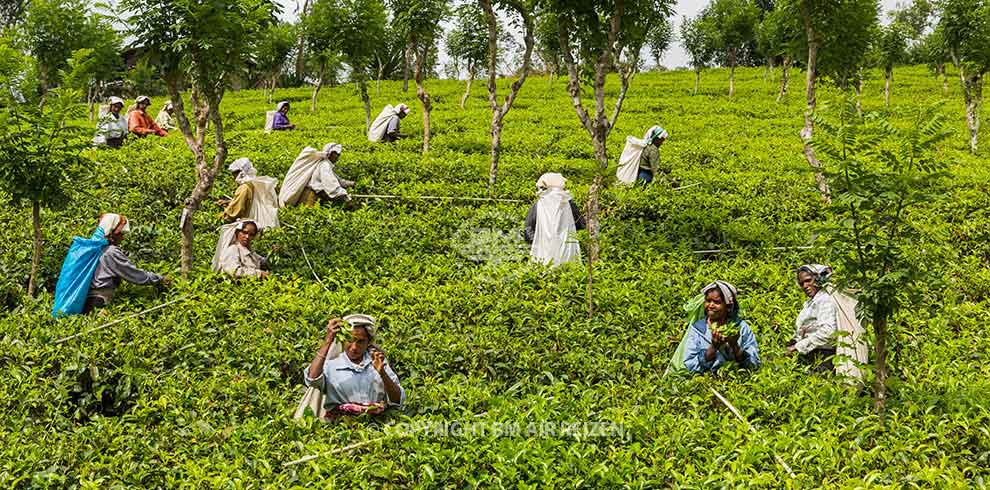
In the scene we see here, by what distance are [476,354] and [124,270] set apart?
4108 mm

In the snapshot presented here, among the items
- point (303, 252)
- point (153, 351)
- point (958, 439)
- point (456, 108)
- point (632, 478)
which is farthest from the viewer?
point (456, 108)

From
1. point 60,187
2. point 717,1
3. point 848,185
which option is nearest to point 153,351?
point 60,187

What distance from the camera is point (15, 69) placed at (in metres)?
8.52

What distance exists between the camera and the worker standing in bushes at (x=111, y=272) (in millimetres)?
8250

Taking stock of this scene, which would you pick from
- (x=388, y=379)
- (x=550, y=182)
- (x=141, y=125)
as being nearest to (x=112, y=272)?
(x=388, y=379)

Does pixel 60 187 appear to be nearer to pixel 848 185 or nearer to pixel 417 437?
pixel 417 437

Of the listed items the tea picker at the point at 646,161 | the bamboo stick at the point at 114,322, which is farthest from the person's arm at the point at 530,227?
the bamboo stick at the point at 114,322

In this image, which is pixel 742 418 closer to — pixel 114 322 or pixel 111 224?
pixel 114 322

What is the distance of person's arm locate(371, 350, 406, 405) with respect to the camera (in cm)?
605

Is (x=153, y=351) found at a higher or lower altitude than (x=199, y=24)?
lower

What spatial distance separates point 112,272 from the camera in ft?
27.3

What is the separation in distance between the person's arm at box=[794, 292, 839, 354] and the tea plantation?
0.84 ft

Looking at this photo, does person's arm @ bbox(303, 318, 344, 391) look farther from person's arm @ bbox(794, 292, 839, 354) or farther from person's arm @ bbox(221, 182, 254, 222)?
person's arm @ bbox(221, 182, 254, 222)

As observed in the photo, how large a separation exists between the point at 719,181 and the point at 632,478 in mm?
10670
